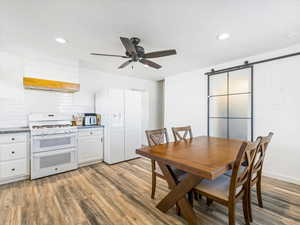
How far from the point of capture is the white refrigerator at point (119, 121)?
3.50m

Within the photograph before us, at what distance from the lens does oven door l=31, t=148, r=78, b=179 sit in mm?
2701

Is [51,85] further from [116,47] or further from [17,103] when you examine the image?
[116,47]

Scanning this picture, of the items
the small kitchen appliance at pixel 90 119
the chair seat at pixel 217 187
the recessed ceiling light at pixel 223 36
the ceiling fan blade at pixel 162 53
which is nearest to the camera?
the chair seat at pixel 217 187

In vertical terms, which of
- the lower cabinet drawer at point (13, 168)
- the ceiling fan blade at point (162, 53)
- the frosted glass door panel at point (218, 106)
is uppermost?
the ceiling fan blade at point (162, 53)

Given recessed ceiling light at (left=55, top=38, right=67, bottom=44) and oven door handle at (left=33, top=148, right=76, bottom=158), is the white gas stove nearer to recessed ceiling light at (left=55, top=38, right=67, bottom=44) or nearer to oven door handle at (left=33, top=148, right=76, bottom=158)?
oven door handle at (left=33, top=148, right=76, bottom=158)

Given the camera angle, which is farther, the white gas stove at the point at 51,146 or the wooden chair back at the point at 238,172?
the white gas stove at the point at 51,146

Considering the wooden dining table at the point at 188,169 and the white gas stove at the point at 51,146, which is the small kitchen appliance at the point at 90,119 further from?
the wooden dining table at the point at 188,169

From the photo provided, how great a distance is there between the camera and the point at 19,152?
2.62 m

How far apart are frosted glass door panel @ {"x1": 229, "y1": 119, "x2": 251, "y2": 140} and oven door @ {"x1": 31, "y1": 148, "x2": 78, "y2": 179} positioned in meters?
3.45

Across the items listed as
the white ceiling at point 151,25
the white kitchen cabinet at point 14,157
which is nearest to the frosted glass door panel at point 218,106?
the white ceiling at point 151,25

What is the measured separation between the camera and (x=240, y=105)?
10.3ft

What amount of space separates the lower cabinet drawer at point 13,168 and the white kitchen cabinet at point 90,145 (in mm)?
961

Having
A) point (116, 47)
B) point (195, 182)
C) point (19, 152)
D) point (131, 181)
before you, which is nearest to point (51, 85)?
point (19, 152)

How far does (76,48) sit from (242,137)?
12.1 ft
